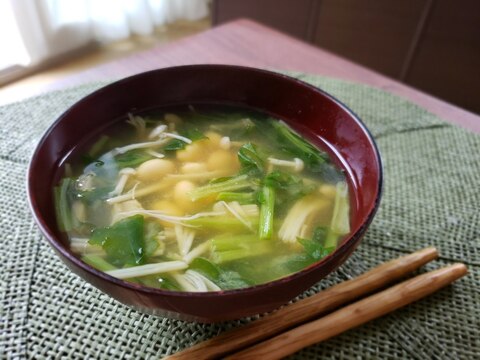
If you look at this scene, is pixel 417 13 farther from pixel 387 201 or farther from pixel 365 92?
pixel 387 201

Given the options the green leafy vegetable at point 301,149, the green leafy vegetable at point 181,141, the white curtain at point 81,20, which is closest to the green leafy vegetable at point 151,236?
the green leafy vegetable at point 181,141

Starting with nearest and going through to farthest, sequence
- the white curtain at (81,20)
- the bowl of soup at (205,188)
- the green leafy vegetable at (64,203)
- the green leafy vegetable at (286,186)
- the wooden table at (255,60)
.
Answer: the bowl of soup at (205,188), the green leafy vegetable at (64,203), the green leafy vegetable at (286,186), the wooden table at (255,60), the white curtain at (81,20)

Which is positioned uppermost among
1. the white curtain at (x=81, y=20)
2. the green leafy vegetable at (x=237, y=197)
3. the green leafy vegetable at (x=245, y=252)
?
the green leafy vegetable at (x=237, y=197)

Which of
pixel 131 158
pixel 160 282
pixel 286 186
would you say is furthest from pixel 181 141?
pixel 160 282

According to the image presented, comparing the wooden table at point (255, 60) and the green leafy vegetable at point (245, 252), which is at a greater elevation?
the green leafy vegetable at point (245, 252)

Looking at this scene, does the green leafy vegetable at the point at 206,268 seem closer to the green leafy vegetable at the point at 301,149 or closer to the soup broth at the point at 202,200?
the soup broth at the point at 202,200

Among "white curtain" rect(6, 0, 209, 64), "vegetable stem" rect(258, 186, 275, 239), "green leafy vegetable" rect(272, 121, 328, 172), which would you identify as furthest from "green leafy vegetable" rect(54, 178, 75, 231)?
"white curtain" rect(6, 0, 209, 64)

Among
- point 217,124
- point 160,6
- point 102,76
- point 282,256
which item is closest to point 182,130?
point 217,124
